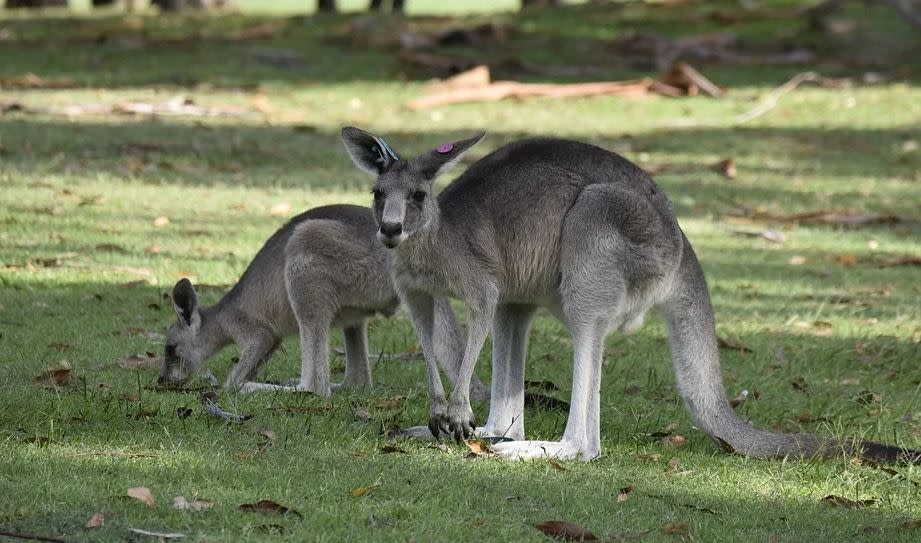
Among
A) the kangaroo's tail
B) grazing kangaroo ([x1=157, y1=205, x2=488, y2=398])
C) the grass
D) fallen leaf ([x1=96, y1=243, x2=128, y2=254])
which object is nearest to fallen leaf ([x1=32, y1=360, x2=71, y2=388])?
the grass

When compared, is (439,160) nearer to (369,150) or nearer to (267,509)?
(369,150)

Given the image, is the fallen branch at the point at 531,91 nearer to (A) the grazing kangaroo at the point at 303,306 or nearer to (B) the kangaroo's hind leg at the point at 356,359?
(A) the grazing kangaroo at the point at 303,306

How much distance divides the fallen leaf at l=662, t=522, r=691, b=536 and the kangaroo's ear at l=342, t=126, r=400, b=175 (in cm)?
166

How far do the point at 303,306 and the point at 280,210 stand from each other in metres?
4.17

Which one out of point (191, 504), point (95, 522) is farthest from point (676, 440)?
point (95, 522)

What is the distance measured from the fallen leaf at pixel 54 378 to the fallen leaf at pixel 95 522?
5.60ft

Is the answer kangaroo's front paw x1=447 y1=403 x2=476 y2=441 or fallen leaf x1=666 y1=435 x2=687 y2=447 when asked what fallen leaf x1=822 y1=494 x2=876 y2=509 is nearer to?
fallen leaf x1=666 y1=435 x2=687 y2=447

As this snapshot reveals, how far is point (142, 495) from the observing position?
4.46 m

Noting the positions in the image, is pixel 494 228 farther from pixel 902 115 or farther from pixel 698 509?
pixel 902 115

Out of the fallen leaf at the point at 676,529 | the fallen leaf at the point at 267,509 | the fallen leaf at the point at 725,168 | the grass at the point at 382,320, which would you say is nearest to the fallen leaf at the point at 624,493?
the grass at the point at 382,320

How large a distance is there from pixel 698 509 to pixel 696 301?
101cm

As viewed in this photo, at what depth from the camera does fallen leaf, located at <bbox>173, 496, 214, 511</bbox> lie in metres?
4.48

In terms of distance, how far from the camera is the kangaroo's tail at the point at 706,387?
5.71 m

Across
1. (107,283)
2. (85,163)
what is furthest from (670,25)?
(107,283)
